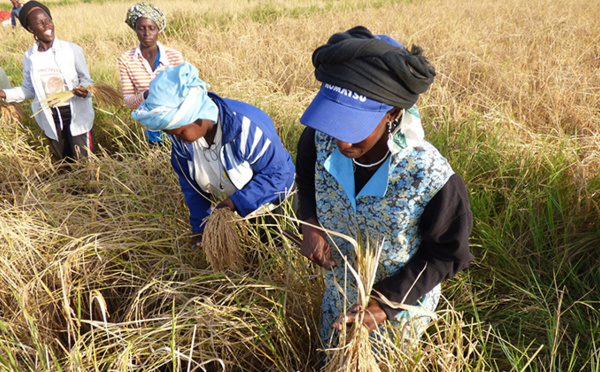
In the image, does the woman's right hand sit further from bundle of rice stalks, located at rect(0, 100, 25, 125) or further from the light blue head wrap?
bundle of rice stalks, located at rect(0, 100, 25, 125)

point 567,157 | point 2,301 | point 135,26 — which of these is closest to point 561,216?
point 567,157

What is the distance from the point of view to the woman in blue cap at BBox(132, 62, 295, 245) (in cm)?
167

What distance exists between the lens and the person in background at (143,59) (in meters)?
3.14

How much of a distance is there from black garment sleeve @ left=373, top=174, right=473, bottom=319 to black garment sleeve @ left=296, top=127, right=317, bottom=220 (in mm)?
405

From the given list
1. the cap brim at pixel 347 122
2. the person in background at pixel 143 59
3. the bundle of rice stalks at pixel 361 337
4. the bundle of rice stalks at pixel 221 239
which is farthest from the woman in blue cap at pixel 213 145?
the person in background at pixel 143 59

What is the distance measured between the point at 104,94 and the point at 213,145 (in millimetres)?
2035

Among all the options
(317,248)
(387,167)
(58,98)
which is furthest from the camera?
(58,98)

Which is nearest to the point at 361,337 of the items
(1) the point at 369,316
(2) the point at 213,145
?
(1) the point at 369,316

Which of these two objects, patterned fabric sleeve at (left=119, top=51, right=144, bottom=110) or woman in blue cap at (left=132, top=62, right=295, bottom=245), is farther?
patterned fabric sleeve at (left=119, top=51, right=144, bottom=110)

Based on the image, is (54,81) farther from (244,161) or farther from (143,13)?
(244,161)

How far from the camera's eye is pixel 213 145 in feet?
6.03

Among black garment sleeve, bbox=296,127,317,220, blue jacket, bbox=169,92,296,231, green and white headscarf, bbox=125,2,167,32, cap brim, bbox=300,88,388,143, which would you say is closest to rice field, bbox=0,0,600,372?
blue jacket, bbox=169,92,296,231

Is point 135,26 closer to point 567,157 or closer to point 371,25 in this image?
point 567,157

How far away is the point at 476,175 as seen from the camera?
2.41 metres
